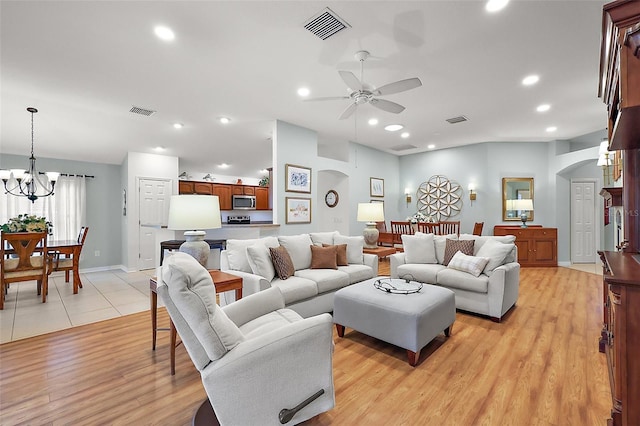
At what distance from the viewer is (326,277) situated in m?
3.37

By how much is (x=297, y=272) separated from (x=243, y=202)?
5.50 m

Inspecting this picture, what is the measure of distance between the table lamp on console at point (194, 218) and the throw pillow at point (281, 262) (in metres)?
0.82

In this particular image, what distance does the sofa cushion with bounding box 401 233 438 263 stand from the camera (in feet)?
13.6

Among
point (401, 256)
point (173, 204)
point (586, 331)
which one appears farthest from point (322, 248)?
point (586, 331)

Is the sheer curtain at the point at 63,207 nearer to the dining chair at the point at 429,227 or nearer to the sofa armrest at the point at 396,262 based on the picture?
the sofa armrest at the point at 396,262

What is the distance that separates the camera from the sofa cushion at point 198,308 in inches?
54.6

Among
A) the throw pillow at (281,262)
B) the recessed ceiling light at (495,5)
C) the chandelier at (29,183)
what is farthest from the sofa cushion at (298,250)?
the chandelier at (29,183)

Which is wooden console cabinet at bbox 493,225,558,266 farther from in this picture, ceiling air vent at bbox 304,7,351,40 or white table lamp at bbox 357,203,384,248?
ceiling air vent at bbox 304,7,351,40

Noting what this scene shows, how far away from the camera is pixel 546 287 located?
469 centimetres

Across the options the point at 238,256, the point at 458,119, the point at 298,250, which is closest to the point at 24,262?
the point at 238,256

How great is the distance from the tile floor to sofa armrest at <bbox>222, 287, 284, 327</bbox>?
7.90ft

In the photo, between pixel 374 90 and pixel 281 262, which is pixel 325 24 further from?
pixel 281 262

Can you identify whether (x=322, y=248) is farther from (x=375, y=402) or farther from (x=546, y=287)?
(x=546, y=287)

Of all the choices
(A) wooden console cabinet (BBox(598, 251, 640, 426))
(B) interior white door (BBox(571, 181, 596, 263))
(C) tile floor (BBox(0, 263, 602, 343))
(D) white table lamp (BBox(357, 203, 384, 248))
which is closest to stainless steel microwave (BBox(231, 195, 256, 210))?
(C) tile floor (BBox(0, 263, 602, 343))
